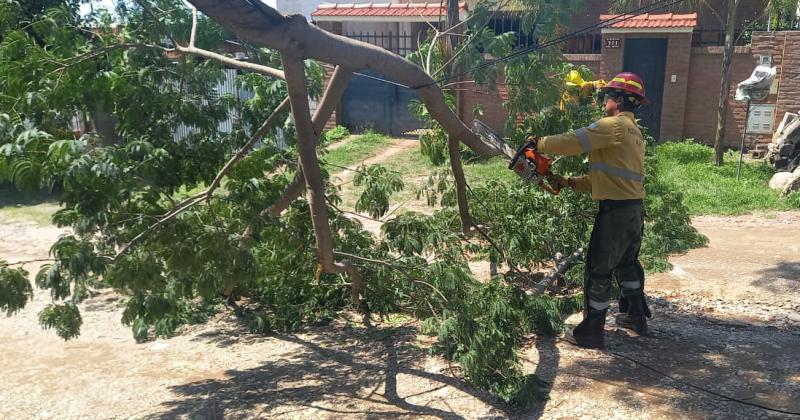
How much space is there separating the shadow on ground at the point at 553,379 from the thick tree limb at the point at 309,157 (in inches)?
30.6

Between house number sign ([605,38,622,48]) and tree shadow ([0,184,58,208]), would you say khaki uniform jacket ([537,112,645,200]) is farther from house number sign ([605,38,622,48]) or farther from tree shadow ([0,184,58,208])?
house number sign ([605,38,622,48])

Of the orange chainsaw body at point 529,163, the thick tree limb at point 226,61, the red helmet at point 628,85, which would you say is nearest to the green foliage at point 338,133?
the thick tree limb at point 226,61

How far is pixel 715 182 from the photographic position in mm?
10938

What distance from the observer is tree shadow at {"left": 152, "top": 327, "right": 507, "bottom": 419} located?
433 centimetres

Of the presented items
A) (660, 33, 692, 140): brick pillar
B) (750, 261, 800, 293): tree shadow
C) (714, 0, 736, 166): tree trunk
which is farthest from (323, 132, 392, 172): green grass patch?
(750, 261, 800, 293): tree shadow

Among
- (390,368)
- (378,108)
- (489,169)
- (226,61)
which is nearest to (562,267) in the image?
(390,368)

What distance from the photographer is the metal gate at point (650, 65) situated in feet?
45.9

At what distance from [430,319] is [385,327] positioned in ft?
4.17

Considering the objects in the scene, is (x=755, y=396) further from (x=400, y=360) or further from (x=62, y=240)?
(x=62, y=240)

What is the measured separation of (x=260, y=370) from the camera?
5.04 meters

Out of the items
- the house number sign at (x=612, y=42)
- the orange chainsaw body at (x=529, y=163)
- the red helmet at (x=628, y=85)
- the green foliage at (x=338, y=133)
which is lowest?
the green foliage at (x=338, y=133)

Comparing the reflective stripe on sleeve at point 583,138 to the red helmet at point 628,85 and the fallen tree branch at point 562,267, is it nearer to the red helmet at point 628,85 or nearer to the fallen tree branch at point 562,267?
the red helmet at point 628,85

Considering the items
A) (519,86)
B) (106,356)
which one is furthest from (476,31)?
(106,356)

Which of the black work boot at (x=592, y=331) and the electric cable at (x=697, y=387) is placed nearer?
the electric cable at (x=697, y=387)
